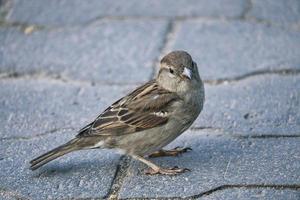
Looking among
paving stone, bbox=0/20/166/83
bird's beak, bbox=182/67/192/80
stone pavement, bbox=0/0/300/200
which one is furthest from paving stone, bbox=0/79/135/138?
bird's beak, bbox=182/67/192/80

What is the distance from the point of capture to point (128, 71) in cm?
563

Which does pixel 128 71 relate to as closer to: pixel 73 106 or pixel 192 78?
pixel 73 106

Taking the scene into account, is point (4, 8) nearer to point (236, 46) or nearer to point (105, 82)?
point (105, 82)

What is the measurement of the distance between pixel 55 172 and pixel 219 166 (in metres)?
0.97

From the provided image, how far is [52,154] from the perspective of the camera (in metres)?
4.18

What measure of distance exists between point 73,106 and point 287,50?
1.80 m

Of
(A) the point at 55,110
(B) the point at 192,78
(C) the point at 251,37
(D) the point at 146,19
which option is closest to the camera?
(B) the point at 192,78

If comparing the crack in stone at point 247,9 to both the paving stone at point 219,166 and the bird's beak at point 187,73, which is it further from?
the bird's beak at point 187,73

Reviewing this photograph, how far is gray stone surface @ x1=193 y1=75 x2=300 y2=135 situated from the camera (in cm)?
468

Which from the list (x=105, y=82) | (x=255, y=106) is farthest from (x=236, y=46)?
(x=105, y=82)

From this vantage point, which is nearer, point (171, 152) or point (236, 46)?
point (171, 152)

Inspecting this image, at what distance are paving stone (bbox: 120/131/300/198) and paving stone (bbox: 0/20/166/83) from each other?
119cm

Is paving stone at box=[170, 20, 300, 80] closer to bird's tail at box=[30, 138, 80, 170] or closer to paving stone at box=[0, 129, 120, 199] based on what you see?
paving stone at box=[0, 129, 120, 199]

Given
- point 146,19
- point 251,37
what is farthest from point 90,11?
point 251,37
